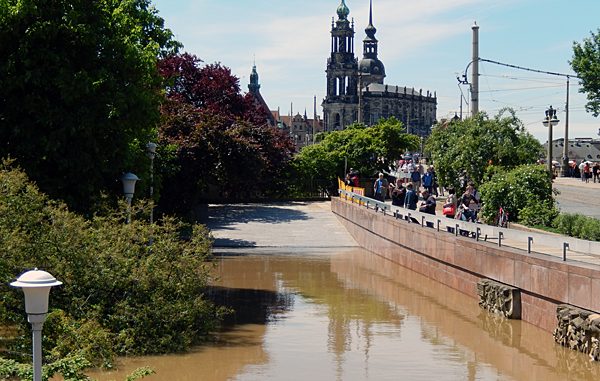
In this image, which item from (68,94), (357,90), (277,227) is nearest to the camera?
(68,94)

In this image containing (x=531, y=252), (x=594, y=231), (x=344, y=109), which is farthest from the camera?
(x=344, y=109)

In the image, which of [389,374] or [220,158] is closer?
[389,374]

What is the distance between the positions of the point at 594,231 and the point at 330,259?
32.5 ft

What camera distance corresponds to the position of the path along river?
585 inches

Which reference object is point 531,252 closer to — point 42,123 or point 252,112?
point 42,123

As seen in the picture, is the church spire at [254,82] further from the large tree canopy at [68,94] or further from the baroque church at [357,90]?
the large tree canopy at [68,94]

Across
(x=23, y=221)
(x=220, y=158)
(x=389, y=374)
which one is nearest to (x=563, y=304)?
(x=389, y=374)

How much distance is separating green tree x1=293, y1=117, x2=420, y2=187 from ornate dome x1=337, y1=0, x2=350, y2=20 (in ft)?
418

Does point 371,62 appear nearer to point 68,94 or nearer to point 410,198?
point 410,198

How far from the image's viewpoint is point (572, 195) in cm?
4188

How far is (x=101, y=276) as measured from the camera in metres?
15.8

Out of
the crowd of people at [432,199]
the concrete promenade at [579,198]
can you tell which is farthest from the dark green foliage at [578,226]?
the concrete promenade at [579,198]

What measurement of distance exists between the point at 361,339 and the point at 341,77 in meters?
165

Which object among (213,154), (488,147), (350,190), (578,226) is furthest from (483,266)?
(213,154)
